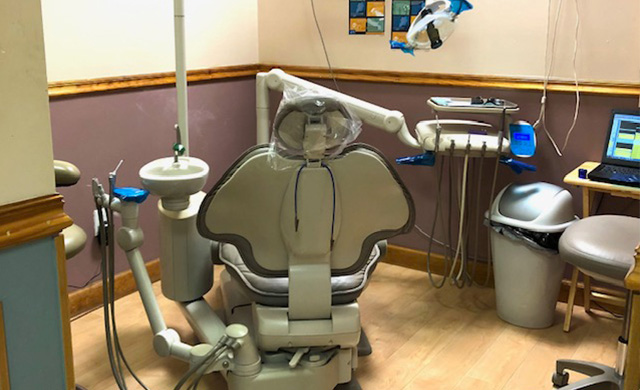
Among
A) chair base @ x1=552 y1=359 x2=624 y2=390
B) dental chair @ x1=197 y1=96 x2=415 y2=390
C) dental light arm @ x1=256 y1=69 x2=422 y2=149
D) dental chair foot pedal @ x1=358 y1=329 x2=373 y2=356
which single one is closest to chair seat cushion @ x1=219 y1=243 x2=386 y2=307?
dental chair @ x1=197 y1=96 x2=415 y2=390

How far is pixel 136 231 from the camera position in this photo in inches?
85.2

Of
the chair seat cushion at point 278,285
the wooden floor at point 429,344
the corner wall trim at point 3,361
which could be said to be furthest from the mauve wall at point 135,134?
the corner wall trim at point 3,361

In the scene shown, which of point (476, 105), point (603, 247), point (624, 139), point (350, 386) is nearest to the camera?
point (603, 247)

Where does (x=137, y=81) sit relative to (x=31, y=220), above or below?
above

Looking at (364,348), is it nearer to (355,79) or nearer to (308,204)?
(308,204)

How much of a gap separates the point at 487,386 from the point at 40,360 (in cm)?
159

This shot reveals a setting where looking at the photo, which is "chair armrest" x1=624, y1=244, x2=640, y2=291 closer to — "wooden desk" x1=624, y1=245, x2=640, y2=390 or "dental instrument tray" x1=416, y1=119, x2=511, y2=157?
"wooden desk" x1=624, y1=245, x2=640, y2=390

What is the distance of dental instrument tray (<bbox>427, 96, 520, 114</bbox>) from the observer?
2.73 meters

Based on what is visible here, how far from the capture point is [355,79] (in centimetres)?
343

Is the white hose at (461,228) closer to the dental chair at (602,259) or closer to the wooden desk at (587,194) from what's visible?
the wooden desk at (587,194)

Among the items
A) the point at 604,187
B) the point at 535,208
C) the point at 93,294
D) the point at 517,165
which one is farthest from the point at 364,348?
the point at 93,294

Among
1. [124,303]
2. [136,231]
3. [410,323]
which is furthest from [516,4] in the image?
[124,303]

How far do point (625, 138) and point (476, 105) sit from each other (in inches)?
24.3

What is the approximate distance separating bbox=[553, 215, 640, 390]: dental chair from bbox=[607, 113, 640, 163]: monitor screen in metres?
0.43
